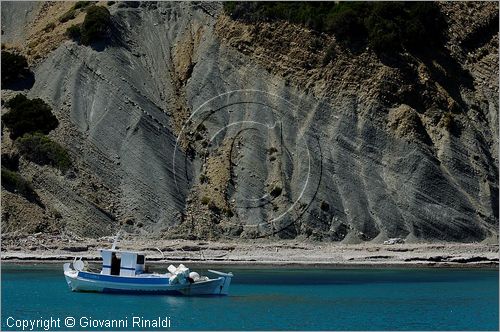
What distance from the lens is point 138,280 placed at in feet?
163

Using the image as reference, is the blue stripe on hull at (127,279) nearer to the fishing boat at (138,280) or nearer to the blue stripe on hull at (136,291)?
the fishing boat at (138,280)

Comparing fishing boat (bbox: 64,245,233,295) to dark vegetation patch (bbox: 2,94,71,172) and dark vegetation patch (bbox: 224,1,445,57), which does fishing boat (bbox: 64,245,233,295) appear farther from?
dark vegetation patch (bbox: 224,1,445,57)

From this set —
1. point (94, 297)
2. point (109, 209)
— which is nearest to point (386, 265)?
point (109, 209)

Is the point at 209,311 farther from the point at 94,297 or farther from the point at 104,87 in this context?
the point at 104,87

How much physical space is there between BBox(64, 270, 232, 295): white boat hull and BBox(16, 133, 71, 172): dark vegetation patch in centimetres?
2281

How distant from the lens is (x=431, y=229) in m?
70.2

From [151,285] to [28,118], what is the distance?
28.9 m

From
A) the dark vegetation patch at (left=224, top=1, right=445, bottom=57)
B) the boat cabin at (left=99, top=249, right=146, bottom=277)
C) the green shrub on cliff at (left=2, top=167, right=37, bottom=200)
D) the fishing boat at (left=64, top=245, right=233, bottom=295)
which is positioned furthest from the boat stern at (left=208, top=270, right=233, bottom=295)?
the dark vegetation patch at (left=224, top=1, right=445, bottom=57)

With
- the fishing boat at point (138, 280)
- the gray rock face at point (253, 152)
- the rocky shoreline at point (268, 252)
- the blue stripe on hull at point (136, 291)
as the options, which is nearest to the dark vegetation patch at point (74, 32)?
the gray rock face at point (253, 152)

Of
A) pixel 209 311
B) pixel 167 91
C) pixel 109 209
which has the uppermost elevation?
pixel 167 91

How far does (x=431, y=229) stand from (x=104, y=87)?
74.6 ft

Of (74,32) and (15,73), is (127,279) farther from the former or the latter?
(74,32)

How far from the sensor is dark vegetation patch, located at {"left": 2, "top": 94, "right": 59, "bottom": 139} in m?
75.2

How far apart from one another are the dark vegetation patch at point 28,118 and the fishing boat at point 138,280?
1020 inches
